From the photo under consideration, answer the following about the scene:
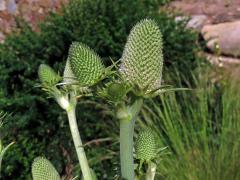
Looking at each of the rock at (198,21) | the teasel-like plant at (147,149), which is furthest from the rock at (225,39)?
the teasel-like plant at (147,149)

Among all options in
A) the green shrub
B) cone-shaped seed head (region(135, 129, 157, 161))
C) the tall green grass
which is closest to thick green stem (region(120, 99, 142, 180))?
cone-shaped seed head (region(135, 129, 157, 161))

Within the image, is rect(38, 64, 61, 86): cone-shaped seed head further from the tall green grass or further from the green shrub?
the green shrub

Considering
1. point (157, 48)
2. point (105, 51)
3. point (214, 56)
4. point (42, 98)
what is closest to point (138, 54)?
point (157, 48)

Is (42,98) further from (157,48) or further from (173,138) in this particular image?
(157,48)

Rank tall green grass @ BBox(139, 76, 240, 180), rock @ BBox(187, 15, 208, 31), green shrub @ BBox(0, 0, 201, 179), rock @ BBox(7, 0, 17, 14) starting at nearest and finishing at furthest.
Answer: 1. tall green grass @ BBox(139, 76, 240, 180)
2. green shrub @ BBox(0, 0, 201, 179)
3. rock @ BBox(7, 0, 17, 14)
4. rock @ BBox(187, 15, 208, 31)

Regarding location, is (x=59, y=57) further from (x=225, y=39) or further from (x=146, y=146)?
(x=146, y=146)

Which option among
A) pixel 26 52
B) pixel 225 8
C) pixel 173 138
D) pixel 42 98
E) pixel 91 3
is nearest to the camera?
pixel 173 138
